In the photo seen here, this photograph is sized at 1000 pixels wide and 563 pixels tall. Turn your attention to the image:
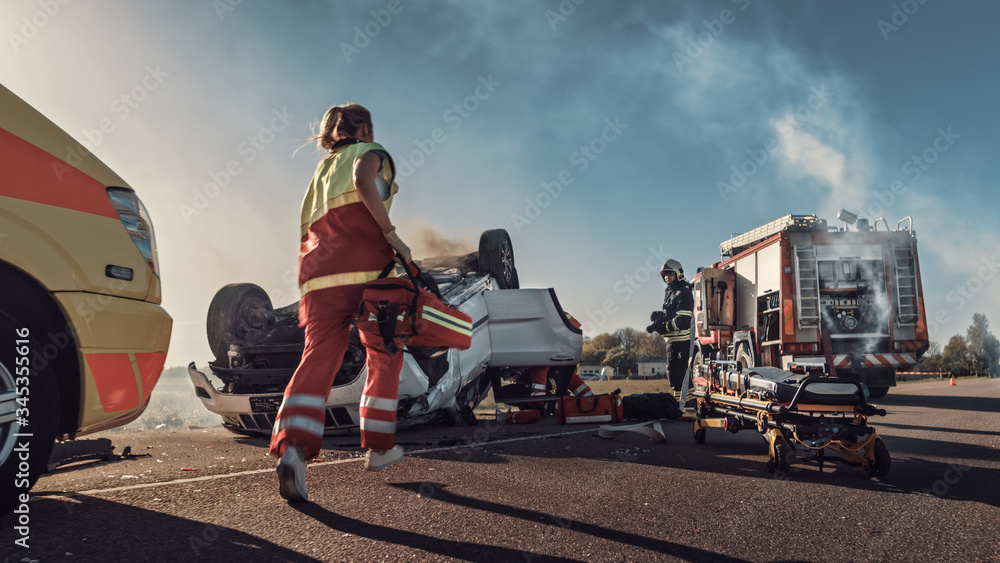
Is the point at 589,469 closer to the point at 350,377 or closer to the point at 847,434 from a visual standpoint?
the point at 847,434

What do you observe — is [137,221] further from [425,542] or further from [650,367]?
[650,367]

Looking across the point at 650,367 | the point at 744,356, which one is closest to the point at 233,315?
the point at 744,356

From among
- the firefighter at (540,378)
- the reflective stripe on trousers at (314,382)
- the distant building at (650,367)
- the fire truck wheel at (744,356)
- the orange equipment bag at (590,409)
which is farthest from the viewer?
the distant building at (650,367)

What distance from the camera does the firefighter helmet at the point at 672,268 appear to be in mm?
9643

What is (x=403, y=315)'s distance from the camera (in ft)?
8.82

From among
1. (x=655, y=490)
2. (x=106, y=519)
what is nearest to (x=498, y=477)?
(x=655, y=490)

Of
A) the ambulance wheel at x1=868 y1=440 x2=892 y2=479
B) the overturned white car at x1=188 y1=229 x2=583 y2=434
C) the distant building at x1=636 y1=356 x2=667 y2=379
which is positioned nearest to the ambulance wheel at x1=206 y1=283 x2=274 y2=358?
the overturned white car at x1=188 y1=229 x2=583 y2=434

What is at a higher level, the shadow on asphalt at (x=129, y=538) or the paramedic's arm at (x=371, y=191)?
the paramedic's arm at (x=371, y=191)

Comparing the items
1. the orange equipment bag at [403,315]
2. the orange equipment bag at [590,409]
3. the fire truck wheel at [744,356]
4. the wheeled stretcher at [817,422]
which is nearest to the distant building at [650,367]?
the fire truck wheel at [744,356]

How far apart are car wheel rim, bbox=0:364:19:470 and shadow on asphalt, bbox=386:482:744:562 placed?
1464 millimetres

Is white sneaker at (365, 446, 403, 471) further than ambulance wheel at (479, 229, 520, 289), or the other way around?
ambulance wheel at (479, 229, 520, 289)

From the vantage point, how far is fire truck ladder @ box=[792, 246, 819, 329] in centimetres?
870

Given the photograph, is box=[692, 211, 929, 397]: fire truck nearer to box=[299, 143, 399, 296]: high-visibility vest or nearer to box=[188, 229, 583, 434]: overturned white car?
box=[188, 229, 583, 434]: overturned white car

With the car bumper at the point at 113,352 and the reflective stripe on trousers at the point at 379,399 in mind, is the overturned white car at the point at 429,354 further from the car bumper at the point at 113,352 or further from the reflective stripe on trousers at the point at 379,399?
the car bumper at the point at 113,352
